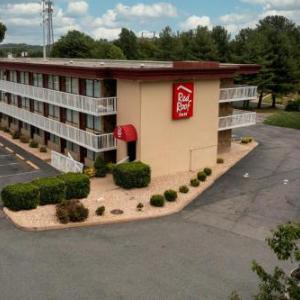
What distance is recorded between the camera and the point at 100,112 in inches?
1288

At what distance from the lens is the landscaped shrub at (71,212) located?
2419 centimetres

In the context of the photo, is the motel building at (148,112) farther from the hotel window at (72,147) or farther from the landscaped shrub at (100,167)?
the landscaped shrub at (100,167)

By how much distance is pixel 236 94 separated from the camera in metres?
39.9

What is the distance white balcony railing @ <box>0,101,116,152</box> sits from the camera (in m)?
33.2

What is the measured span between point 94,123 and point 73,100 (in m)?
2.49

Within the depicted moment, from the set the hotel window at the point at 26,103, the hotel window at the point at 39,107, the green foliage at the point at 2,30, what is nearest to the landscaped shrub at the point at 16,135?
the hotel window at the point at 26,103

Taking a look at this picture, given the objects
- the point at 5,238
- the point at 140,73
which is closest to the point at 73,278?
the point at 5,238

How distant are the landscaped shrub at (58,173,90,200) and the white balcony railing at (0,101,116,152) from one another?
5377 mm

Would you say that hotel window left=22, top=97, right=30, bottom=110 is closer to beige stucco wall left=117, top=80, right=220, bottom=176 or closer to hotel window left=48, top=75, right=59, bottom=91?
hotel window left=48, top=75, right=59, bottom=91

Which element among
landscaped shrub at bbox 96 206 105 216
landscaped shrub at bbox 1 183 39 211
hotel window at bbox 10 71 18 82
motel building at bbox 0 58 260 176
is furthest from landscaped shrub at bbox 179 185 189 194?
hotel window at bbox 10 71 18 82

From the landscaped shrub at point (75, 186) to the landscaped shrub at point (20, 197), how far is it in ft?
7.03

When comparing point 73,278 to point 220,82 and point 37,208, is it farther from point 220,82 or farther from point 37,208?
point 220,82

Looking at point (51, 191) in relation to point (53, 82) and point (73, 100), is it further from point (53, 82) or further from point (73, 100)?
point (53, 82)

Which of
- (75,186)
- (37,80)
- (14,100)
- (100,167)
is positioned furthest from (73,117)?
(14,100)
